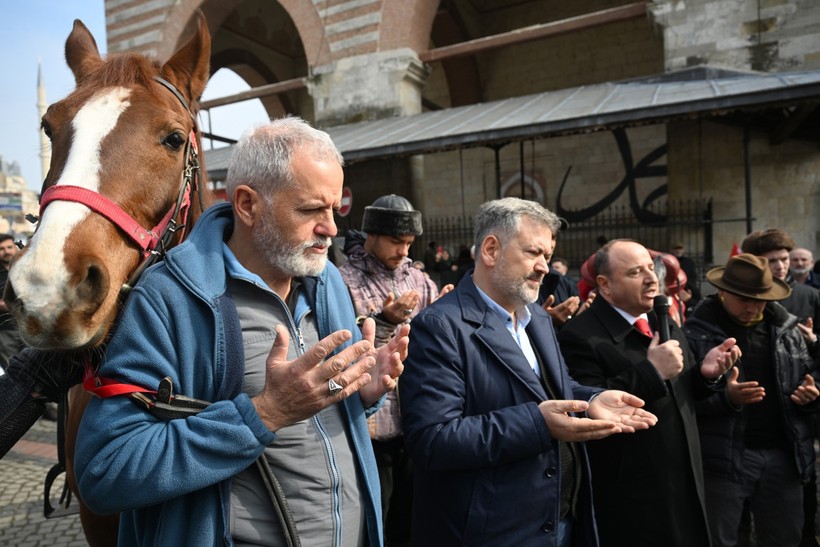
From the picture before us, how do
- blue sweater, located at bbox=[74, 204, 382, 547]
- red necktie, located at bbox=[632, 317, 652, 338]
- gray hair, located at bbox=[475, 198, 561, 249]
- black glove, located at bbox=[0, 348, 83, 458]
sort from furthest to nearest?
1. red necktie, located at bbox=[632, 317, 652, 338]
2. gray hair, located at bbox=[475, 198, 561, 249]
3. black glove, located at bbox=[0, 348, 83, 458]
4. blue sweater, located at bbox=[74, 204, 382, 547]

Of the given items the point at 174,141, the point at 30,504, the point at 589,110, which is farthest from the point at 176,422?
the point at 589,110

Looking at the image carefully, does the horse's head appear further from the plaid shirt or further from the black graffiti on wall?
the black graffiti on wall

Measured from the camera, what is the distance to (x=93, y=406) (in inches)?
49.6

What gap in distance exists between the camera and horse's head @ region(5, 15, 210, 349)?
1236 mm

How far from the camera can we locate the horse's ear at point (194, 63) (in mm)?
1971

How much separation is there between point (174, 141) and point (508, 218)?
1.29 metres

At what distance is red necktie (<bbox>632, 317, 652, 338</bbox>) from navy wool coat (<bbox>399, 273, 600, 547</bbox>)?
1.91 ft

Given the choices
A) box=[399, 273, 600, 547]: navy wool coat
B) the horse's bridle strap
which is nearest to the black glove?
the horse's bridle strap

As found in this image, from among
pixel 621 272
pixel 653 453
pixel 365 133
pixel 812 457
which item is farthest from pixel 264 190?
pixel 365 133

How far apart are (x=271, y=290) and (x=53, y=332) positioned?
0.50 m

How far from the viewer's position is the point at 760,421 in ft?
9.94

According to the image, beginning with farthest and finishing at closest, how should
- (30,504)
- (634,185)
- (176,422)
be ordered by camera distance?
(634,185), (30,504), (176,422)

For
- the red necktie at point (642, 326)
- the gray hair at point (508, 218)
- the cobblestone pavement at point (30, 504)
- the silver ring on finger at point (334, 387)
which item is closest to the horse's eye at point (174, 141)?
the silver ring on finger at point (334, 387)

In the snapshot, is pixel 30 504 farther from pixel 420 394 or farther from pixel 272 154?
pixel 272 154
